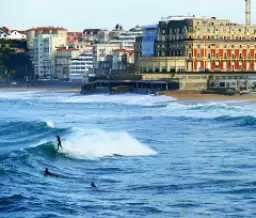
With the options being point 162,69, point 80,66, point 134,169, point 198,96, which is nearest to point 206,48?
point 162,69

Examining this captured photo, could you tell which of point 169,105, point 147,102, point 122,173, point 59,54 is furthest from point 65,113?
point 59,54

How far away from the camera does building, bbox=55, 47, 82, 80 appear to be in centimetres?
19062

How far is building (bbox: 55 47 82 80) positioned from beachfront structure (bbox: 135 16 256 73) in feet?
191

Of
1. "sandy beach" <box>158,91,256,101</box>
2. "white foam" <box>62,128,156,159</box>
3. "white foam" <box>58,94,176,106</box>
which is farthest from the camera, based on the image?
"white foam" <box>58,94,176,106</box>

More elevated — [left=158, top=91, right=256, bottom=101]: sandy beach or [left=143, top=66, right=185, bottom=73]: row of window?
[left=143, top=66, right=185, bottom=73]: row of window

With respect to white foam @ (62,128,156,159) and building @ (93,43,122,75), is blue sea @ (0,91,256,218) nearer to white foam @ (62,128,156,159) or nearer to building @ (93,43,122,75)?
white foam @ (62,128,156,159)

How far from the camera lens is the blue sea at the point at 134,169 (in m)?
30.7

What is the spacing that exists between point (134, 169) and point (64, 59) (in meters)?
155

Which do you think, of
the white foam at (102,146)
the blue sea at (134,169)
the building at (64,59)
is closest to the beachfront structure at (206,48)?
the building at (64,59)

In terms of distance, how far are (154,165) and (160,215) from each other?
10831 millimetres

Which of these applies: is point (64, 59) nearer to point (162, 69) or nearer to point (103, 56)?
point (103, 56)

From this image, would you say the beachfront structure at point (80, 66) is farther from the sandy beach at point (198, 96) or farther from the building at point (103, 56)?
the sandy beach at point (198, 96)

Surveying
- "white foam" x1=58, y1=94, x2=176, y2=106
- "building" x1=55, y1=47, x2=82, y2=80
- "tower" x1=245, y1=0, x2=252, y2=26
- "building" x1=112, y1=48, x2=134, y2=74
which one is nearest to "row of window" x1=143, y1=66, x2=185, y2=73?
"white foam" x1=58, y1=94, x2=176, y2=106

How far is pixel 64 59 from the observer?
634ft
